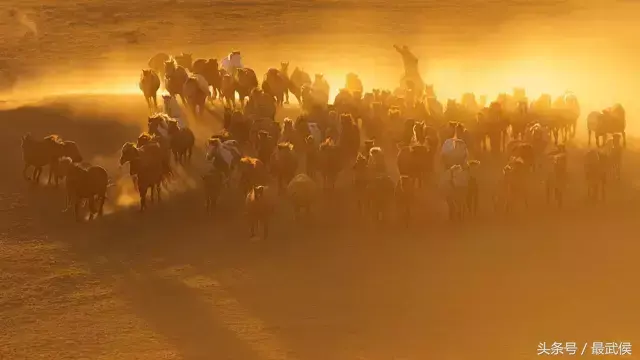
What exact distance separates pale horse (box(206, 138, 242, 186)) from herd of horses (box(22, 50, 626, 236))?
0.02 metres

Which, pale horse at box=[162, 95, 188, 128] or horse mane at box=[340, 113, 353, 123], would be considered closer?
horse mane at box=[340, 113, 353, 123]

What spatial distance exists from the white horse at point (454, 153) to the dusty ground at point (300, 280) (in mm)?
775

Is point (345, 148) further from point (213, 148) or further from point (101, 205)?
point (101, 205)

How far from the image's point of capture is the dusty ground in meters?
13.7

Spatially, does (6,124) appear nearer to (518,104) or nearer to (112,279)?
(112,279)

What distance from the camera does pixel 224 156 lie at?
62.3ft

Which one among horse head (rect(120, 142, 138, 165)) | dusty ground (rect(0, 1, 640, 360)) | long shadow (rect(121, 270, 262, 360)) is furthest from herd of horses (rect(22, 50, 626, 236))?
long shadow (rect(121, 270, 262, 360))

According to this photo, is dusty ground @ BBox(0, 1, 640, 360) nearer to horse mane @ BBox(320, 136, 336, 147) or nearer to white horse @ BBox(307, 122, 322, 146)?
horse mane @ BBox(320, 136, 336, 147)

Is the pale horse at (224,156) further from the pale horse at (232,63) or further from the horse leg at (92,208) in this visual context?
the pale horse at (232,63)

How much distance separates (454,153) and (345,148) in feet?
7.71

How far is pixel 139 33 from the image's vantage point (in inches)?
1576

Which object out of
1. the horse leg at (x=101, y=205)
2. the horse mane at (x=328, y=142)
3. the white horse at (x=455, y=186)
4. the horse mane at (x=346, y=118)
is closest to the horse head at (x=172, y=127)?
the horse leg at (x=101, y=205)

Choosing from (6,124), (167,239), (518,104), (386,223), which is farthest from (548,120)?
(6,124)

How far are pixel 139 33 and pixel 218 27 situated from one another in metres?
3.51
